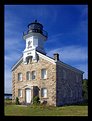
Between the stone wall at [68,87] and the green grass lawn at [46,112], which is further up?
the stone wall at [68,87]

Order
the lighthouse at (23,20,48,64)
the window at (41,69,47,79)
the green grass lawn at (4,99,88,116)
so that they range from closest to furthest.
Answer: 1. the green grass lawn at (4,99,88,116)
2. the window at (41,69,47,79)
3. the lighthouse at (23,20,48,64)

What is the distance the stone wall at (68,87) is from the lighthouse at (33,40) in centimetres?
326

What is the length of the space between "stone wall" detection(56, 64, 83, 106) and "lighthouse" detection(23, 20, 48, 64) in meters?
3.26

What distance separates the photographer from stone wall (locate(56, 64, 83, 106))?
20344mm

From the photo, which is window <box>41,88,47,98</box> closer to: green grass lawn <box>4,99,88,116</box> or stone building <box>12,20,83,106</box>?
stone building <box>12,20,83,106</box>

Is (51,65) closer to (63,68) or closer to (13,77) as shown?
(63,68)

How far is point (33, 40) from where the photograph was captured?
22891 mm

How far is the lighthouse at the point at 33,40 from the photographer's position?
22672 millimetres

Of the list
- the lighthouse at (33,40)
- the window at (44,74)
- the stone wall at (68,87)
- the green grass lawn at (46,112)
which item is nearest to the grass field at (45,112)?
the green grass lawn at (46,112)

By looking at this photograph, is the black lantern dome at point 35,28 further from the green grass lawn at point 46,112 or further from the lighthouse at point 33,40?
the green grass lawn at point 46,112

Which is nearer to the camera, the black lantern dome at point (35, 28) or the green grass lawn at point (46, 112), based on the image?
the green grass lawn at point (46, 112)

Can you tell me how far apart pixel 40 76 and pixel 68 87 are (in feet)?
11.0

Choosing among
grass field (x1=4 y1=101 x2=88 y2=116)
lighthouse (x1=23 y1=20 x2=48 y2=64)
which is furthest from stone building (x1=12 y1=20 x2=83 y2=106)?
grass field (x1=4 y1=101 x2=88 y2=116)
